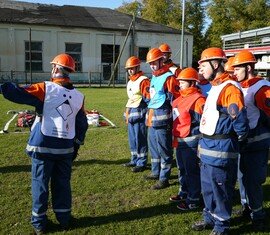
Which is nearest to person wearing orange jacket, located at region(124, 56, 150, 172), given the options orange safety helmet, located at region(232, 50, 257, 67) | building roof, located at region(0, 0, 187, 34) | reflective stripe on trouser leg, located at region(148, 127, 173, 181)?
reflective stripe on trouser leg, located at region(148, 127, 173, 181)

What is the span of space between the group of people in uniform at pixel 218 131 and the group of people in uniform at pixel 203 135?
0.01 metres

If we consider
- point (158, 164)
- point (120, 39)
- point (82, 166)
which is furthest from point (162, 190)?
point (120, 39)

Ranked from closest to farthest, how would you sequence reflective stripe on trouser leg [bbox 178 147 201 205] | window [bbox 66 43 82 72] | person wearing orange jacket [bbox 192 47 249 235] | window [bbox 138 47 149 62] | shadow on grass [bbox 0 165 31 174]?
1. person wearing orange jacket [bbox 192 47 249 235]
2. reflective stripe on trouser leg [bbox 178 147 201 205]
3. shadow on grass [bbox 0 165 31 174]
4. window [bbox 66 43 82 72]
5. window [bbox 138 47 149 62]

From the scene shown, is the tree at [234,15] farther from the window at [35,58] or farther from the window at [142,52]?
the window at [35,58]

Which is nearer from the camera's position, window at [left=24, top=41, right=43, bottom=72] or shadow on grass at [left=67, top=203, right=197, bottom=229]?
shadow on grass at [left=67, top=203, right=197, bottom=229]

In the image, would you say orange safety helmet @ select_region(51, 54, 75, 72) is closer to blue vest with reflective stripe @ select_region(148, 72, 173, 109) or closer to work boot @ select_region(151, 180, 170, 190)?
blue vest with reflective stripe @ select_region(148, 72, 173, 109)

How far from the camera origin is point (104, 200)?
552 cm

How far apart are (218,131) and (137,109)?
9.85 feet

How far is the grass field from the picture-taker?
4598 millimetres

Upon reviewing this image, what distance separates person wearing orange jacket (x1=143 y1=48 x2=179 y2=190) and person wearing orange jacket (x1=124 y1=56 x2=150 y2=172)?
61 centimetres

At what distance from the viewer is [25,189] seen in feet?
19.3

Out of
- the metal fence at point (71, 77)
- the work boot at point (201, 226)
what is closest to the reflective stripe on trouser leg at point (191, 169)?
the work boot at point (201, 226)

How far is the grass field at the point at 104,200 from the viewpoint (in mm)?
4598

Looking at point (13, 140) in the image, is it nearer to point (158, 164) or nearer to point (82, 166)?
point (82, 166)
